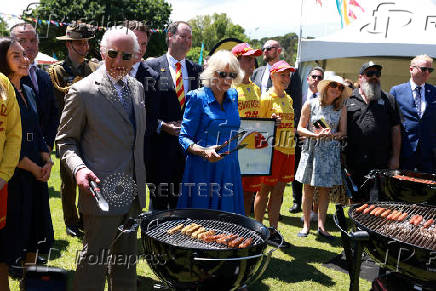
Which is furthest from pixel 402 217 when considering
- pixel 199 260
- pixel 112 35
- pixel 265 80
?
pixel 265 80

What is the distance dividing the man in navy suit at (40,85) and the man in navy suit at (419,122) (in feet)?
13.8

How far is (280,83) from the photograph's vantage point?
16.1 feet

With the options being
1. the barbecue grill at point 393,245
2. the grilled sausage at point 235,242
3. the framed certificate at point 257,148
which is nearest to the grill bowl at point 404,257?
the barbecue grill at point 393,245

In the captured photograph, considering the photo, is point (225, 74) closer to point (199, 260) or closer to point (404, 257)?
point (199, 260)

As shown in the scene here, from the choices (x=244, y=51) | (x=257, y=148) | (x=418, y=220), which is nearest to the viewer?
(x=418, y=220)

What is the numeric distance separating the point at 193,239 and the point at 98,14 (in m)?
21.8

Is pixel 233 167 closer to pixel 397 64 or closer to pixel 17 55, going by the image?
pixel 17 55

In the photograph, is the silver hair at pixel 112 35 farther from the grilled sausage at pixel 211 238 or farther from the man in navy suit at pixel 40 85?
the man in navy suit at pixel 40 85

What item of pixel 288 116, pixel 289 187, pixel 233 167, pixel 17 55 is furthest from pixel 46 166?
pixel 289 187

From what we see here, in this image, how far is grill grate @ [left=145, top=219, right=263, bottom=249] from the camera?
2379 mm

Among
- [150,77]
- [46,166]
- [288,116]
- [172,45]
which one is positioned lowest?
[46,166]

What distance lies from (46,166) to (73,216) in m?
1.87

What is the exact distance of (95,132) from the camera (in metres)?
2.53

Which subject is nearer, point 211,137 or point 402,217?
point 402,217
